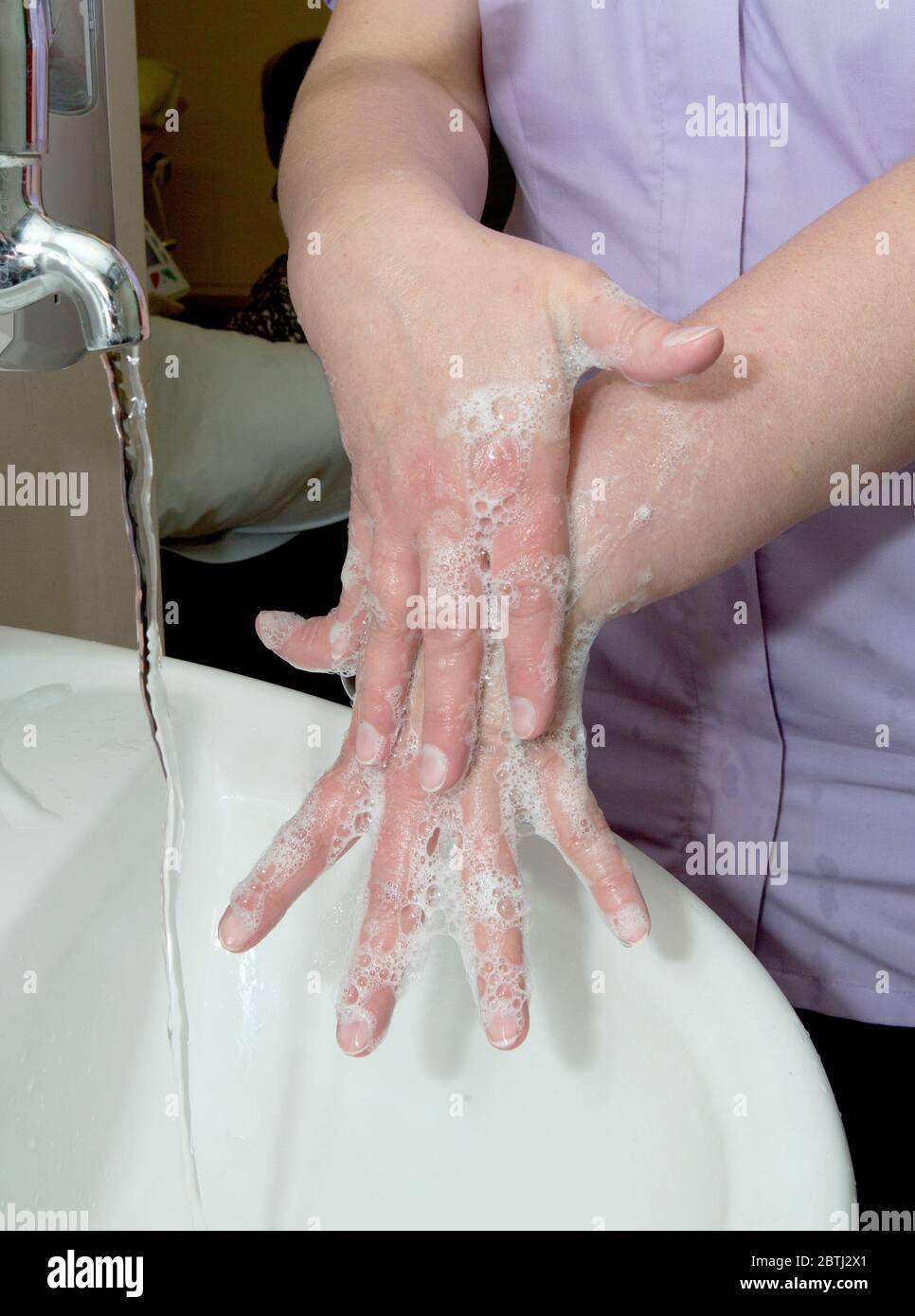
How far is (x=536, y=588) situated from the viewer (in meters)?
0.42

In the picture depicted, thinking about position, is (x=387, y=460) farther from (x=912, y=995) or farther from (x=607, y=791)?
(x=912, y=995)

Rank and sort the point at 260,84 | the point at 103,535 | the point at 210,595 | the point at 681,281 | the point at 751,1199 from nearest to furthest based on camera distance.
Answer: the point at 751,1199 → the point at 681,281 → the point at 103,535 → the point at 210,595 → the point at 260,84

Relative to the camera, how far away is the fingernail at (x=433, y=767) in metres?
0.44

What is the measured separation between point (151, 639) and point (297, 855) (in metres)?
0.10

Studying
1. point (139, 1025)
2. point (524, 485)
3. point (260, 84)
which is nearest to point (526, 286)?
point (524, 485)

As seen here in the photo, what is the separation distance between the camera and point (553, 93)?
54 cm

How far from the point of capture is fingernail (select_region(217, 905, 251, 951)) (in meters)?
0.47

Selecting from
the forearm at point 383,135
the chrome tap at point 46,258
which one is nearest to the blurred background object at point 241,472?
the forearm at point 383,135

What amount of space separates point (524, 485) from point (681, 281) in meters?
0.17
